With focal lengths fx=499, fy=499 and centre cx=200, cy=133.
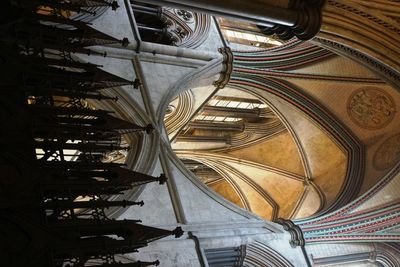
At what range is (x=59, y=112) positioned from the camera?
539 centimetres

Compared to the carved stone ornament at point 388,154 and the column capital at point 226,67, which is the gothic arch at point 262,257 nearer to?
the column capital at point 226,67

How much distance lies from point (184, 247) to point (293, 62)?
6464 mm

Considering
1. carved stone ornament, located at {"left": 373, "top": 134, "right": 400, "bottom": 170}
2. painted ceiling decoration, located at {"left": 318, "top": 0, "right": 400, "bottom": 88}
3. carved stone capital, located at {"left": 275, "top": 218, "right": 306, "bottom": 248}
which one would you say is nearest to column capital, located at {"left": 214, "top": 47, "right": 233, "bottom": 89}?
painted ceiling decoration, located at {"left": 318, "top": 0, "right": 400, "bottom": 88}

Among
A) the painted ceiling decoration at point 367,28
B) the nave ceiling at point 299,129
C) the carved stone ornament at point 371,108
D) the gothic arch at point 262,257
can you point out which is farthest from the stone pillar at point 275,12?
the carved stone ornament at point 371,108

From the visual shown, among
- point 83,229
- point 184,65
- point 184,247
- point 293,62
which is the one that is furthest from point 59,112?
point 293,62

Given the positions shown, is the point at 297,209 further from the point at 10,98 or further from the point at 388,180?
the point at 10,98

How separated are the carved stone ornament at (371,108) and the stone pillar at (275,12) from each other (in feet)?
17.5

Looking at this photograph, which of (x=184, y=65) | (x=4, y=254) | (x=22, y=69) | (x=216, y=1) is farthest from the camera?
(x=184, y=65)

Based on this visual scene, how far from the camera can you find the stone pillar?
6.97m

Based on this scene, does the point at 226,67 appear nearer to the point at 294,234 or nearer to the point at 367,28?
the point at 367,28

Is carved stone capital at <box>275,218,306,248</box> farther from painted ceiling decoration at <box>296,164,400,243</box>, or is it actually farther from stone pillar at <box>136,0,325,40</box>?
stone pillar at <box>136,0,325,40</box>

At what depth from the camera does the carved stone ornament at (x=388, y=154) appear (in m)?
12.3

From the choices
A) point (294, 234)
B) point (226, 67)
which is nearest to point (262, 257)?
point (294, 234)

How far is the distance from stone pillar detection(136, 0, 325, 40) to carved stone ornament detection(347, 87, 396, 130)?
5.32 metres
